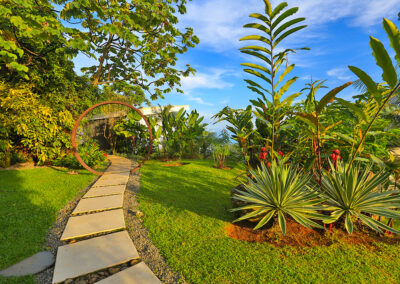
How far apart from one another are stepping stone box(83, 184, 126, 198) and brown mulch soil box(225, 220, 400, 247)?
9.27 ft

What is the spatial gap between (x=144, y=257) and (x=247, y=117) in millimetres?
2700

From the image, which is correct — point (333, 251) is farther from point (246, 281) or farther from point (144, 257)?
point (144, 257)

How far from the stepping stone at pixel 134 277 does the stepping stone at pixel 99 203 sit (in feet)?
5.74

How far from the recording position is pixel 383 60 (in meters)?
1.56

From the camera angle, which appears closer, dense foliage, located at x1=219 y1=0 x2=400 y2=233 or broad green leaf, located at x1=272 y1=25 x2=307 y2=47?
dense foliage, located at x1=219 y1=0 x2=400 y2=233

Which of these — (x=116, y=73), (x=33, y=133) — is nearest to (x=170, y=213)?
(x=33, y=133)

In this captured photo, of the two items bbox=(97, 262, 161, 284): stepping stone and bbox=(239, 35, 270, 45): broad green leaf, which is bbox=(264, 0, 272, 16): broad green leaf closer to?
bbox=(239, 35, 270, 45): broad green leaf

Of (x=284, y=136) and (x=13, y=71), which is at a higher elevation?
(x=13, y=71)

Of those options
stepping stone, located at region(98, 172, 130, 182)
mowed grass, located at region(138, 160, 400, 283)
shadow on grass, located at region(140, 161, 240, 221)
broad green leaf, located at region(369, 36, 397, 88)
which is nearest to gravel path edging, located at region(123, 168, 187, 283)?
mowed grass, located at region(138, 160, 400, 283)

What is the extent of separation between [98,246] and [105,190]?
2275 millimetres

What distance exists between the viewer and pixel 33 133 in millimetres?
5914


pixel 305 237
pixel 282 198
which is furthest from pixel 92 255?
pixel 305 237

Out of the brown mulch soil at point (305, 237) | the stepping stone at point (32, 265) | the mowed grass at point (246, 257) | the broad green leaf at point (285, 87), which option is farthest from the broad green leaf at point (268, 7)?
the stepping stone at point (32, 265)

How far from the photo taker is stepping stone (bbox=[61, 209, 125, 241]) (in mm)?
2619
